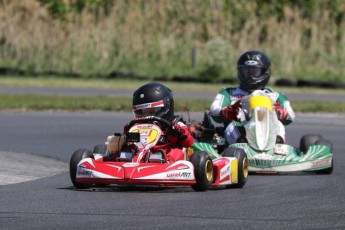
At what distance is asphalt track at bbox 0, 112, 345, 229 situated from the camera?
7.17 meters

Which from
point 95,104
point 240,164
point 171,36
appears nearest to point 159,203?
point 240,164

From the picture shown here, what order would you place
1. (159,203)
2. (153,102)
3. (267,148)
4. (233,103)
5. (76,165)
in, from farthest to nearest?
(233,103), (267,148), (153,102), (76,165), (159,203)

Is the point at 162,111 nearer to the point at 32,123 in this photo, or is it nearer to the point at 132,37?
the point at 32,123

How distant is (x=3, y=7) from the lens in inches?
1223

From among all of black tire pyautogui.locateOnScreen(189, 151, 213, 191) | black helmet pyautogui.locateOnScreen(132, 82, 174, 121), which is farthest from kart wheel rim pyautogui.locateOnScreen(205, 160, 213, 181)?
black helmet pyautogui.locateOnScreen(132, 82, 174, 121)

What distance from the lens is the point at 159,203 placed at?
8.30 metres

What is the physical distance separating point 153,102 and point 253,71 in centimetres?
304

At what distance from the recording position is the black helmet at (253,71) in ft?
42.1

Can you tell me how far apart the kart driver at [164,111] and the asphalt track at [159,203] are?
0.48m

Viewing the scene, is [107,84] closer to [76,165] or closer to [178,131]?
[178,131]

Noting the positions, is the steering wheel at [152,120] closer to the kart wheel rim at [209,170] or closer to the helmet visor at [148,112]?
the helmet visor at [148,112]

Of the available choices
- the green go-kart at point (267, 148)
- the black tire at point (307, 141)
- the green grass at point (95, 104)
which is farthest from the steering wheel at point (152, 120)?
the green grass at point (95, 104)

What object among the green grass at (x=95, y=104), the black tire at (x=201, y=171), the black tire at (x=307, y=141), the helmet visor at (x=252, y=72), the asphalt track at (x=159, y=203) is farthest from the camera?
the green grass at (x=95, y=104)

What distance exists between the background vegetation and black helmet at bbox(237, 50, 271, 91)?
15.2 m
